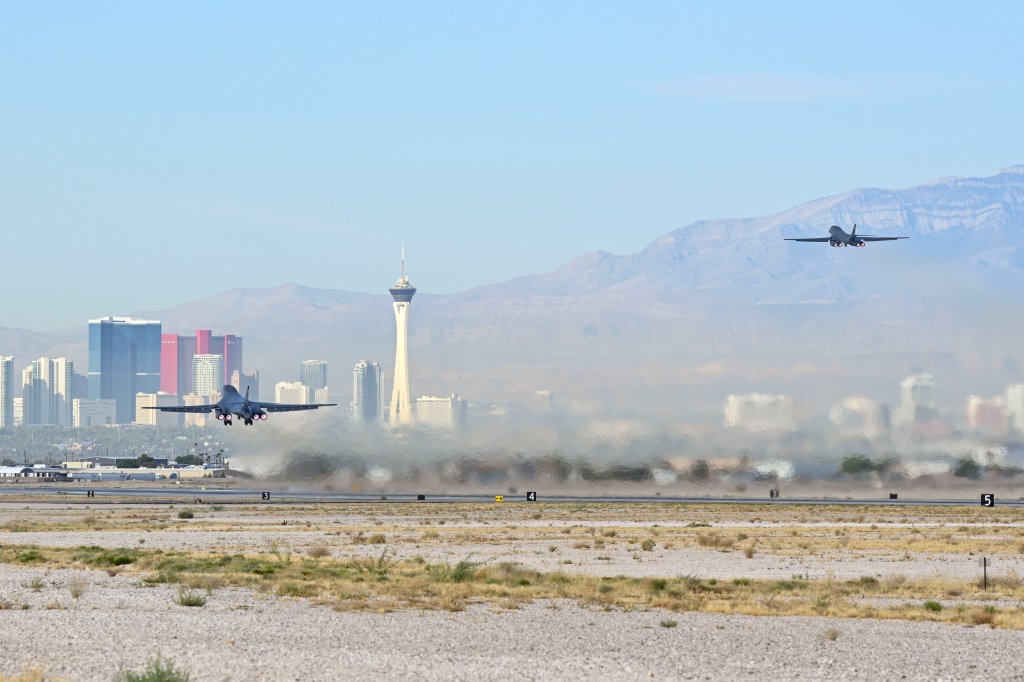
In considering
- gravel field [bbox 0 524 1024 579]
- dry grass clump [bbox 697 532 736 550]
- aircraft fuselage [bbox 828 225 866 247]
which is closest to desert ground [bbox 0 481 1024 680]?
gravel field [bbox 0 524 1024 579]

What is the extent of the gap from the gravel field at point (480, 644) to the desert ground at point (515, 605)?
0.08 m

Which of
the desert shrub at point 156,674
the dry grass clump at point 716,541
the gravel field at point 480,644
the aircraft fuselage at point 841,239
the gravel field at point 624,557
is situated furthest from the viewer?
the aircraft fuselage at point 841,239

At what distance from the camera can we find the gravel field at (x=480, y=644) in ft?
92.9

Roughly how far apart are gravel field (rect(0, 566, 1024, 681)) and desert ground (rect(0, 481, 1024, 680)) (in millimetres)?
82

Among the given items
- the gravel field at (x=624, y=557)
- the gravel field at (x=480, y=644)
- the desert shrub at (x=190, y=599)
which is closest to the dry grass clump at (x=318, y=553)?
the gravel field at (x=624, y=557)

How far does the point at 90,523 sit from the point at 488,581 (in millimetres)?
52174

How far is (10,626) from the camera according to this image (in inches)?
1326

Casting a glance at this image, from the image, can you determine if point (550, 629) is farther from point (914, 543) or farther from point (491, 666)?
point (914, 543)

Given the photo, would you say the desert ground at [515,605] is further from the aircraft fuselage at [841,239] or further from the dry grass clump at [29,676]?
the aircraft fuselage at [841,239]

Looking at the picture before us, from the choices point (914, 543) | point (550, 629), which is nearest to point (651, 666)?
point (550, 629)

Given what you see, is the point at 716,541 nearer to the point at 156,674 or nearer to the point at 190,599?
the point at 190,599

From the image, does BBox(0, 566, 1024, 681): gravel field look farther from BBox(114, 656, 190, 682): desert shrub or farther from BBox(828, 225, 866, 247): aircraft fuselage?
BBox(828, 225, 866, 247): aircraft fuselage

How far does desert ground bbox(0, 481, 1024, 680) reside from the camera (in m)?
29.2

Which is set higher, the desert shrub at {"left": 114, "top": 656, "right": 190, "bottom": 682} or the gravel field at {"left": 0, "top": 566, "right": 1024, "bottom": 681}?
the desert shrub at {"left": 114, "top": 656, "right": 190, "bottom": 682}
